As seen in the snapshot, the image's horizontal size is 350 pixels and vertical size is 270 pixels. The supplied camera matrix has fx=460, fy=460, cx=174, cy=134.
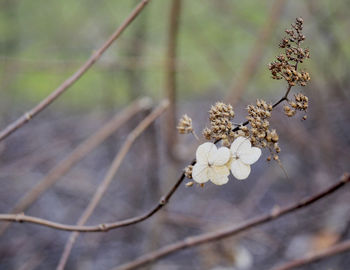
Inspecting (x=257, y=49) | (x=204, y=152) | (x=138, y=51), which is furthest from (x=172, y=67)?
(x=138, y=51)

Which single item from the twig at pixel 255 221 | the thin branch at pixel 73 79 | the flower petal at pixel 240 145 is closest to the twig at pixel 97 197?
the twig at pixel 255 221

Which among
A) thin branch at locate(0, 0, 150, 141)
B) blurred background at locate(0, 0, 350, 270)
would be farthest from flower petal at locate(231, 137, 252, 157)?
blurred background at locate(0, 0, 350, 270)

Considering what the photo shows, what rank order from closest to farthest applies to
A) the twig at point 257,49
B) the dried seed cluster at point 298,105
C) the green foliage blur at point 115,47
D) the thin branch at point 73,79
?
1. the dried seed cluster at point 298,105
2. the thin branch at point 73,79
3. the twig at point 257,49
4. the green foliage blur at point 115,47

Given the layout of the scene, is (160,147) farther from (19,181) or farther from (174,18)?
(174,18)

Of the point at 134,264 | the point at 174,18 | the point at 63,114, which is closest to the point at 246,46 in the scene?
the point at 63,114

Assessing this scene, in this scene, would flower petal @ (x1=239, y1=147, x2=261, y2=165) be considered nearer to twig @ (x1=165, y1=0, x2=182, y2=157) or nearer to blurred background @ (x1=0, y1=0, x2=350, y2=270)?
blurred background @ (x1=0, y1=0, x2=350, y2=270)

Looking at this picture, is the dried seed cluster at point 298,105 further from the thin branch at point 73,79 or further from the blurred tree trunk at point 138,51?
the blurred tree trunk at point 138,51
